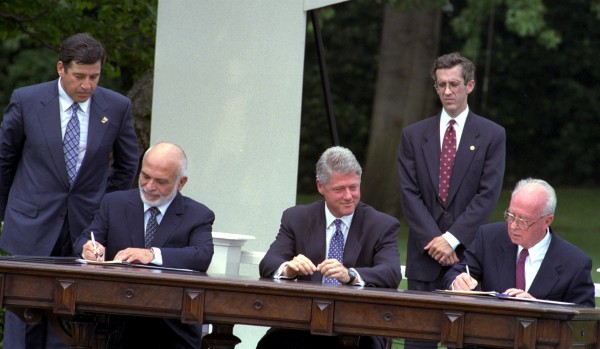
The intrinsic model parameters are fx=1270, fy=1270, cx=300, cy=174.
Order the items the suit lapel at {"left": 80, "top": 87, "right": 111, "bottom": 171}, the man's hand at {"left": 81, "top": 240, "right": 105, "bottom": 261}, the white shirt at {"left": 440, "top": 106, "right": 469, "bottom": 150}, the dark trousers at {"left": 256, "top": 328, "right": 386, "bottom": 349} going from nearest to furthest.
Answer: the dark trousers at {"left": 256, "top": 328, "right": 386, "bottom": 349}
the man's hand at {"left": 81, "top": 240, "right": 105, "bottom": 261}
the suit lapel at {"left": 80, "top": 87, "right": 111, "bottom": 171}
the white shirt at {"left": 440, "top": 106, "right": 469, "bottom": 150}

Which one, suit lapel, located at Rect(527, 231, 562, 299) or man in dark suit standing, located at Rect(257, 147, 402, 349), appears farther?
man in dark suit standing, located at Rect(257, 147, 402, 349)

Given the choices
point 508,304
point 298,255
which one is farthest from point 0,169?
point 508,304

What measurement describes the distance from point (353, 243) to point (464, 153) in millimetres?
1122

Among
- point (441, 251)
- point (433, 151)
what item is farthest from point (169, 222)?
point (433, 151)

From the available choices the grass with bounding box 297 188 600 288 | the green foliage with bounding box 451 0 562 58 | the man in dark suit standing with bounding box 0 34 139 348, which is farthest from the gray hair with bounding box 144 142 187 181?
the grass with bounding box 297 188 600 288

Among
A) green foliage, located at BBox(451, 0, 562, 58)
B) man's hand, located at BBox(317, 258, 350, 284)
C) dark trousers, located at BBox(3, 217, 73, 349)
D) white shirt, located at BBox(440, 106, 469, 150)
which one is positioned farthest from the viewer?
green foliage, located at BBox(451, 0, 562, 58)

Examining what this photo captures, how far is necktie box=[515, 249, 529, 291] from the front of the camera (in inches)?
235

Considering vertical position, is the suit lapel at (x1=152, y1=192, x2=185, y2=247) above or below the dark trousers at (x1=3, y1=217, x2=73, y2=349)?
above

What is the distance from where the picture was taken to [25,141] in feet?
22.4

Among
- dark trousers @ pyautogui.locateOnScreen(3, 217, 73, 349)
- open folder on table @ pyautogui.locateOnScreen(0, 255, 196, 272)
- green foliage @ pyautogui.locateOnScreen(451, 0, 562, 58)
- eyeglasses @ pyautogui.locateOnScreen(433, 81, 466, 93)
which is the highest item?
green foliage @ pyautogui.locateOnScreen(451, 0, 562, 58)

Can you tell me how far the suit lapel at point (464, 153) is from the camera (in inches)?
277

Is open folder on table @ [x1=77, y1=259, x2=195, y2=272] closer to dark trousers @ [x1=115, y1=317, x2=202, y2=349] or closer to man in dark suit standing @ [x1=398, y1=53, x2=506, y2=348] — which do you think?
dark trousers @ [x1=115, y1=317, x2=202, y2=349]

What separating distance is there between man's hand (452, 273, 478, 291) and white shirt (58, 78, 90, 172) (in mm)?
2173

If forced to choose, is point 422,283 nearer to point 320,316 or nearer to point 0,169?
point 320,316
